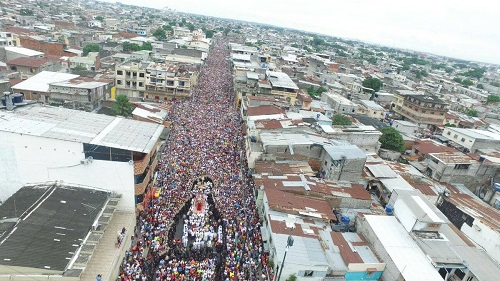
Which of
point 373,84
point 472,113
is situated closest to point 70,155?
point 373,84

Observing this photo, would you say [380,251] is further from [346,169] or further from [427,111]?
[427,111]

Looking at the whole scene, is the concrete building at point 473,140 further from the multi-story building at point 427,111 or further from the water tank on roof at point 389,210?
the water tank on roof at point 389,210

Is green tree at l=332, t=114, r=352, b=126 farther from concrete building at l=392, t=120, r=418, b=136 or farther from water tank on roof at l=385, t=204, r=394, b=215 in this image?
water tank on roof at l=385, t=204, r=394, b=215

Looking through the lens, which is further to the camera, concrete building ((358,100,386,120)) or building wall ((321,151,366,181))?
concrete building ((358,100,386,120))

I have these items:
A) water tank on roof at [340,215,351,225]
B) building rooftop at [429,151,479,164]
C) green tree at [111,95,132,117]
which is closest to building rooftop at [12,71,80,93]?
green tree at [111,95,132,117]

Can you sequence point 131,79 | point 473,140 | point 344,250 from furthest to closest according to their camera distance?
1. point 131,79
2. point 473,140
3. point 344,250

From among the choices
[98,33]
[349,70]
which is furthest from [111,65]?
[349,70]
